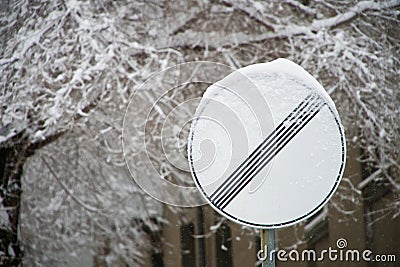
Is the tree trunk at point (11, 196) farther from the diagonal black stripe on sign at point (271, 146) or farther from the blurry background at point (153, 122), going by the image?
the diagonal black stripe on sign at point (271, 146)

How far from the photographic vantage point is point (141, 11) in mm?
2762

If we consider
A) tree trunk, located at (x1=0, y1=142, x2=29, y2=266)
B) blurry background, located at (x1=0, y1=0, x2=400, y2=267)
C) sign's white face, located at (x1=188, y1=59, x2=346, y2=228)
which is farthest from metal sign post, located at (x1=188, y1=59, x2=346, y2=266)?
tree trunk, located at (x1=0, y1=142, x2=29, y2=266)

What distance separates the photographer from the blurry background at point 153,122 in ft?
8.81

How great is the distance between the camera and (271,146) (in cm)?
132

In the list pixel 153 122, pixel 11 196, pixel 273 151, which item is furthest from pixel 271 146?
pixel 11 196

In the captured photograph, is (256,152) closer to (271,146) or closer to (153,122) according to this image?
(271,146)

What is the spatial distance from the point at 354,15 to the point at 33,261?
2.19m

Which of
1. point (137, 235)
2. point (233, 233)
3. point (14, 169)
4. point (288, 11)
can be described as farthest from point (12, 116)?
point (288, 11)

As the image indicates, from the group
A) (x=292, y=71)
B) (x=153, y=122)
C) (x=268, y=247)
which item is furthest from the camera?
(x=153, y=122)

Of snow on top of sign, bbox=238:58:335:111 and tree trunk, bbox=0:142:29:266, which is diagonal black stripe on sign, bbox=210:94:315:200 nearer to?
snow on top of sign, bbox=238:58:335:111

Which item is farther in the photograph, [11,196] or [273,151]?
[11,196]

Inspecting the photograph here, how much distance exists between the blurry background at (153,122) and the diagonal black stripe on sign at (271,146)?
1341 mm

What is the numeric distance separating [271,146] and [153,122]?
1.48 meters

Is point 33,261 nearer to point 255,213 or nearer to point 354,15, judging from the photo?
Result: point 255,213
